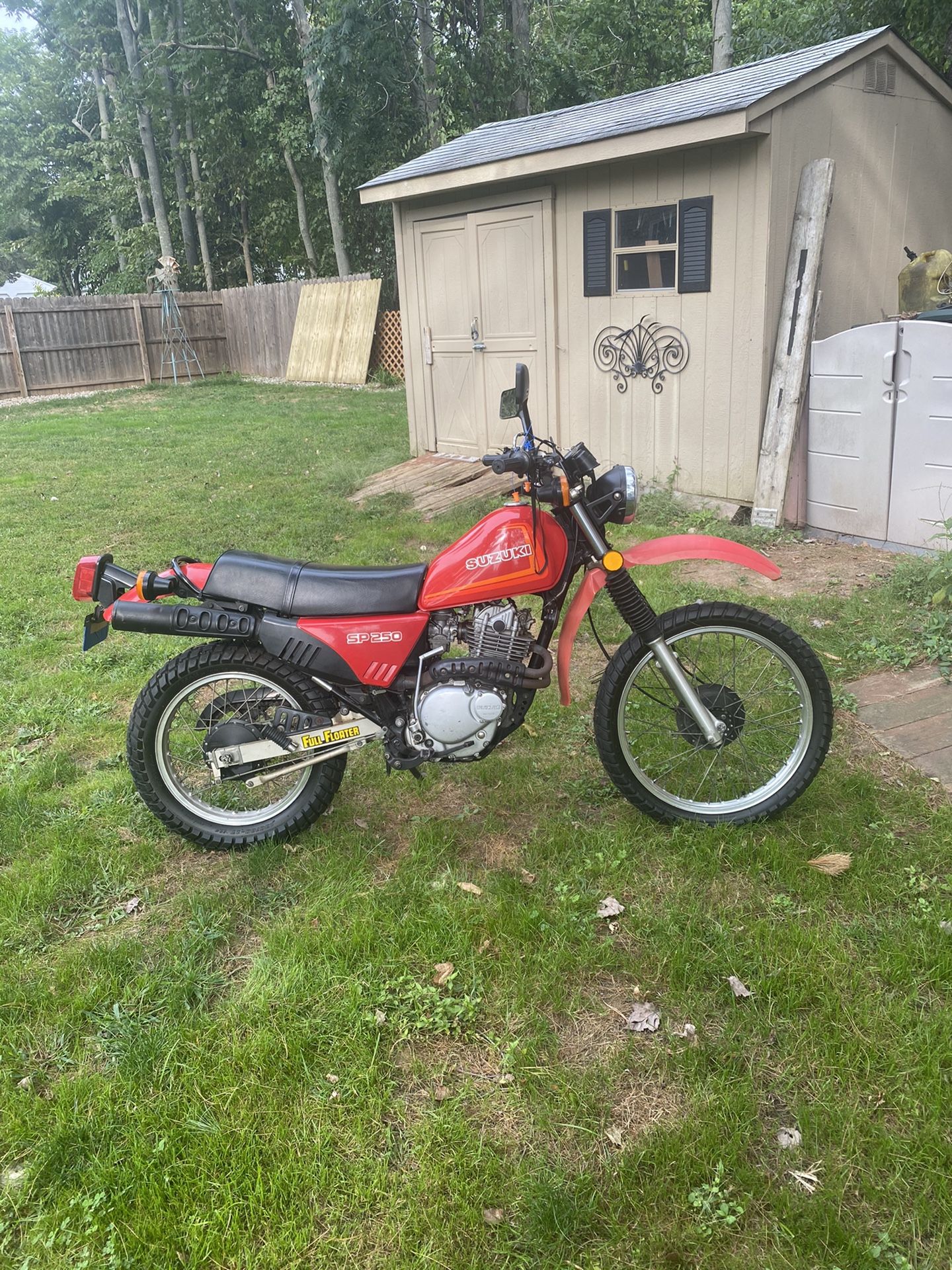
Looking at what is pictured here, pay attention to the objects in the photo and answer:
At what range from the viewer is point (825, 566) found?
19.2 feet

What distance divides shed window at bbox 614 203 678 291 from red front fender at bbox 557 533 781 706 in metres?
4.65

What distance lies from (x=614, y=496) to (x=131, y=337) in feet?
60.3

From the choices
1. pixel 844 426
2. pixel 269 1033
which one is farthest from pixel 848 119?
pixel 269 1033

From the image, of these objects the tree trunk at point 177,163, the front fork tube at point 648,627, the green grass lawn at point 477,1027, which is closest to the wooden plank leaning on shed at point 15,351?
the tree trunk at point 177,163

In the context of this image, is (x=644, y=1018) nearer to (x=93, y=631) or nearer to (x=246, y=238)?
(x=93, y=631)

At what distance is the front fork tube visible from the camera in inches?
113

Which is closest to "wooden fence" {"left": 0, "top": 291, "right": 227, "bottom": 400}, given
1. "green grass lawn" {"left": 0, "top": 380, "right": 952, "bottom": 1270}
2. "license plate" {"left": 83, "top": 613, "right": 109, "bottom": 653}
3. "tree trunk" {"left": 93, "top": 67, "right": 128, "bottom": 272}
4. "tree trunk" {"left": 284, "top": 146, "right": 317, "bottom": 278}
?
"tree trunk" {"left": 284, "top": 146, "right": 317, "bottom": 278}

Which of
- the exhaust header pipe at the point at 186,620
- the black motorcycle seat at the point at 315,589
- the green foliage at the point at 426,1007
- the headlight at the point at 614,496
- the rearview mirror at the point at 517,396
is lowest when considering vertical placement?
the green foliage at the point at 426,1007

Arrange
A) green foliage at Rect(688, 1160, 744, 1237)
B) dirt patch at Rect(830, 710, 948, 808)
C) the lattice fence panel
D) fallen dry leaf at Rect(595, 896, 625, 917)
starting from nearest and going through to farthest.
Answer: green foliage at Rect(688, 1160, 744, 1237), fallen dry leaf at Rect(595, 896, 625, 917), dirt patch at Rect(830, 710, 948, 808), the lattice fence panel

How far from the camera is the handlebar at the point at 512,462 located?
2748mm

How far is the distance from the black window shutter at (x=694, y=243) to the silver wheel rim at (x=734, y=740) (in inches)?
171

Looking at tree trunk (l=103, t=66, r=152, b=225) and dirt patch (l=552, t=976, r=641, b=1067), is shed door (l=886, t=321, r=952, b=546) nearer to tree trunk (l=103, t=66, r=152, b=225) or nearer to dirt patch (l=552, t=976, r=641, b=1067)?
dirt patch (l=552, t=976, r=641, b=1067)

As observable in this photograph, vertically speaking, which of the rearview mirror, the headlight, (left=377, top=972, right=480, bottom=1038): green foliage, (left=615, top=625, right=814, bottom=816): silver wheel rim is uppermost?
the rearview mirror

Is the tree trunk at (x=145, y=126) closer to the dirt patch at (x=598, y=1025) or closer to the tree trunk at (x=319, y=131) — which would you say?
the tree trunk at (x=319, y=131)
